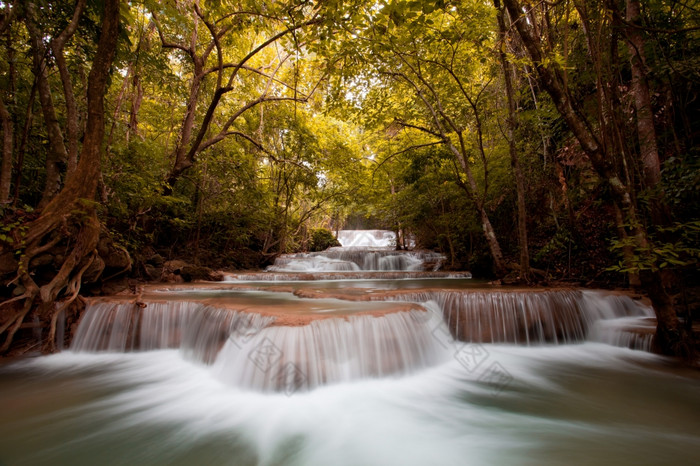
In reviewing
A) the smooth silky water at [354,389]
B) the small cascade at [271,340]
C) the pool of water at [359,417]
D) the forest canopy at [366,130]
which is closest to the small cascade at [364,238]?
the forest canopy at [366,130]

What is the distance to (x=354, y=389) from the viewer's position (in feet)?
10.00

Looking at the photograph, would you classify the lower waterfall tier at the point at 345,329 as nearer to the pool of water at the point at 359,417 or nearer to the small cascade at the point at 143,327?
the small cascade at the point at 143,327

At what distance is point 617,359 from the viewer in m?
3.97

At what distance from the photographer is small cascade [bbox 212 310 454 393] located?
293 centimetres

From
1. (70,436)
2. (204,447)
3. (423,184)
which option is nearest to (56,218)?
(70,436)

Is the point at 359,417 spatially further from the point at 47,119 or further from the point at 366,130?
the point at 366,130

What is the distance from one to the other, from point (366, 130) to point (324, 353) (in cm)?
753

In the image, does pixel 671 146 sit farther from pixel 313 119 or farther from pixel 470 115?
pixel 313 119

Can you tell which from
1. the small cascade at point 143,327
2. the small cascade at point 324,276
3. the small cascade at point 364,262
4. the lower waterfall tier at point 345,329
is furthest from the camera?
the small cascade at point 364,262

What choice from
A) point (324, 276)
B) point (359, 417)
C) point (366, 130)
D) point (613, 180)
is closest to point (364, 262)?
point (324, 276)

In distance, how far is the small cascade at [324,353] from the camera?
293 cm

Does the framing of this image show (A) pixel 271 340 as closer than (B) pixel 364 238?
Yes

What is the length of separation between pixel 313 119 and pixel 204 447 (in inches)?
551

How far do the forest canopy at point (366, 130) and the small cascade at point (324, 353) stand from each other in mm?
2421
